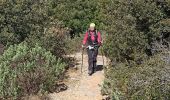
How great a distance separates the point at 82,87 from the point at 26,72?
2057 millimetres

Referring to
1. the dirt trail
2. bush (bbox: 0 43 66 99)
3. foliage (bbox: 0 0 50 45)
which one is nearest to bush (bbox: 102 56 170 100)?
the dirt trail

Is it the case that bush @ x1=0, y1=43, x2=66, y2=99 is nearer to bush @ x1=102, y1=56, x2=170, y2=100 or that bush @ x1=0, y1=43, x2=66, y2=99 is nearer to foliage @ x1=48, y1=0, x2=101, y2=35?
bush @ x1=102, y1=56, x2=170, y2=100

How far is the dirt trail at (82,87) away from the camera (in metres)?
14.0

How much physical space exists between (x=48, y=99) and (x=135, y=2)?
4014 mm

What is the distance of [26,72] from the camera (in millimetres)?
13789

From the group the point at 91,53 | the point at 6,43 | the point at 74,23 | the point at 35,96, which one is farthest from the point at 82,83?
the point at 74,23

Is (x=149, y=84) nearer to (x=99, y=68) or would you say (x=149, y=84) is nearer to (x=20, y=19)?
(x=99, y=68)

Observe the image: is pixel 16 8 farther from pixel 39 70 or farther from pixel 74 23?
pixel 74 23

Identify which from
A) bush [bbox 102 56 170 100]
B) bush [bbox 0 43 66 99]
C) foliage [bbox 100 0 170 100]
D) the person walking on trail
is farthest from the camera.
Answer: the person walking on trail

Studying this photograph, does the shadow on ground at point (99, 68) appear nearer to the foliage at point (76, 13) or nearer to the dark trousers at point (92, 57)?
the dark trousers at point (92, 57)

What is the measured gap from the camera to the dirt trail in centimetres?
1404

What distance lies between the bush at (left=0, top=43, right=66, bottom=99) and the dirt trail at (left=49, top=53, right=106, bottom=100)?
0.52 meters

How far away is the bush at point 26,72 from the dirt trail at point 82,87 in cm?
52

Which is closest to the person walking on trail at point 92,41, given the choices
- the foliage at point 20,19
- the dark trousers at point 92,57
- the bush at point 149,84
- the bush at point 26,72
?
the dark trousers at point 92,57
